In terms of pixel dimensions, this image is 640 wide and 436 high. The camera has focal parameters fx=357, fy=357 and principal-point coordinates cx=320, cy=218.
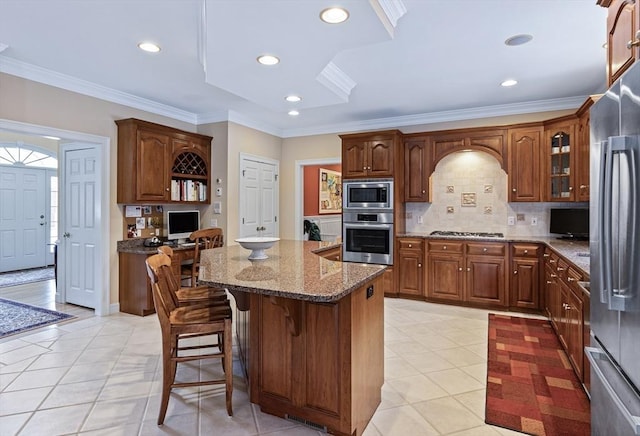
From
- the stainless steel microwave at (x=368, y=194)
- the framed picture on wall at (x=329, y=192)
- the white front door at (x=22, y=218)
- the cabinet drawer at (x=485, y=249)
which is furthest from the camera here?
the framed picture on wall at (x=329, y=192)

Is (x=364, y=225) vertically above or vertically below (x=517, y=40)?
below

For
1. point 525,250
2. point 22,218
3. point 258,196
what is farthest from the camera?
point 22,218

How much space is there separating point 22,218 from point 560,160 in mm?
9343

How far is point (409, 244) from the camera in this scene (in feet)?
16.3

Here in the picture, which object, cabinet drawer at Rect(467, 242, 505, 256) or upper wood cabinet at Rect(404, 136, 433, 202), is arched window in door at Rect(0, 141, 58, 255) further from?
cabinet drawer at Rect(467, 242, 505, 256)

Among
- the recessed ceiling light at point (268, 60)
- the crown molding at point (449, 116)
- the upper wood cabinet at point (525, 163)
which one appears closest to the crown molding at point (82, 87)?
the crown molding at point (449, 116)

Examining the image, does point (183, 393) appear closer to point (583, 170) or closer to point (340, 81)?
point (340, 81)

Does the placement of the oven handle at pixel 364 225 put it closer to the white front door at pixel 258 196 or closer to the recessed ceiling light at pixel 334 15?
the white front door at pixel 258 196

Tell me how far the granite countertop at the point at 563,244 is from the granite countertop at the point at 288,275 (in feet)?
5.42

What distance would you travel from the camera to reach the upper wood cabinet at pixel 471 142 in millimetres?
4727

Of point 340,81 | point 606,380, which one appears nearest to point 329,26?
point 340,81

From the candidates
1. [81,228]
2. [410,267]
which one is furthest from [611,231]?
[81,228]

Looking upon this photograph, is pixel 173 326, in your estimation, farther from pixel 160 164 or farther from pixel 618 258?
pixel 160 164

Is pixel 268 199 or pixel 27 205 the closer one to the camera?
pixel 268 199
